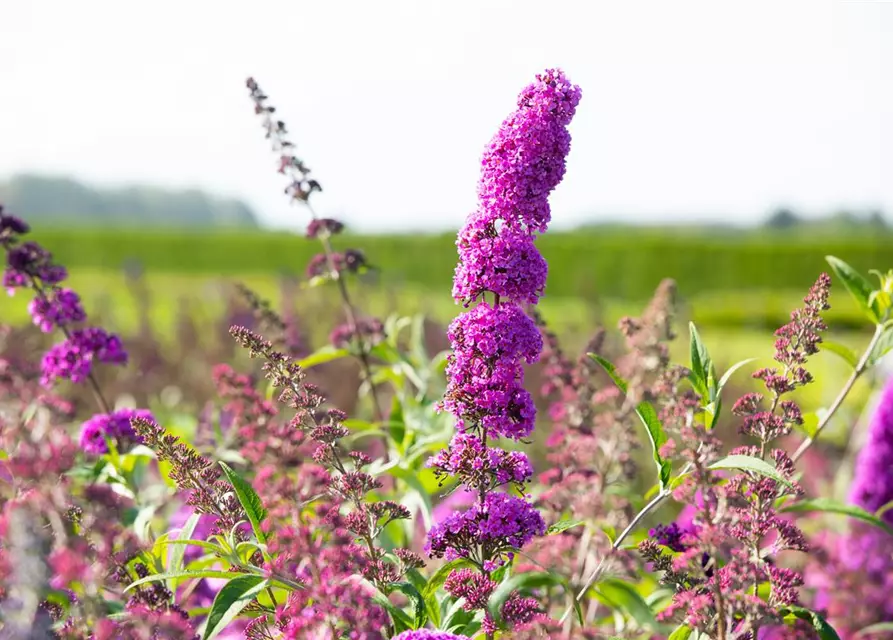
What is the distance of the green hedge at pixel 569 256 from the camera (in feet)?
123

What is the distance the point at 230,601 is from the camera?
5.38 feet

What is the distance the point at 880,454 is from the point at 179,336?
27.7 feet

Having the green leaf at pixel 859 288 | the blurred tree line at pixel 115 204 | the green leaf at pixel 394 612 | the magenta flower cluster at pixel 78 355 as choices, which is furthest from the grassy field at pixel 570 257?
the blurred tree line at pixel 115 204

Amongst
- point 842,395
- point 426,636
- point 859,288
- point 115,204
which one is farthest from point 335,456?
point 115,204

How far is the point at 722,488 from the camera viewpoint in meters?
1.92

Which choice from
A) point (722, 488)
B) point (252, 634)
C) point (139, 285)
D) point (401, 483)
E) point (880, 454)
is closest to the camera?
point (252, 634)

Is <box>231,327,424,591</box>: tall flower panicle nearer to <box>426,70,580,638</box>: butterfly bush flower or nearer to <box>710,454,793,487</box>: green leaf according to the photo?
<box>426,70,580,638</box>: butterfly bush flower

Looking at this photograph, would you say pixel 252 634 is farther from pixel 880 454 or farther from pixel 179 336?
pixel 179 336

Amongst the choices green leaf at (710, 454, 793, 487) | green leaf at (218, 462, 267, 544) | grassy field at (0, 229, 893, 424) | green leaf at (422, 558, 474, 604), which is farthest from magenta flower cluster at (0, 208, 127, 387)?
grassy field at (0, 229, 893, 424)

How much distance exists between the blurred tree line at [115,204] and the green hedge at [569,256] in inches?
1839

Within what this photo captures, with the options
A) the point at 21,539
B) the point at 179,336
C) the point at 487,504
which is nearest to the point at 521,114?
the point at 487,504

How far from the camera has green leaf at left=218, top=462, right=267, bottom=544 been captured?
185 centimetres

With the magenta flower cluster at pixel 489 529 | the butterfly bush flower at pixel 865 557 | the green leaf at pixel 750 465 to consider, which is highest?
the green leaf at pixel 750 465

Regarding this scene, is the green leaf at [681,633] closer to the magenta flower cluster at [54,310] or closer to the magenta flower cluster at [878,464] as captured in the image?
the magenta flower cluster at [54,310]
